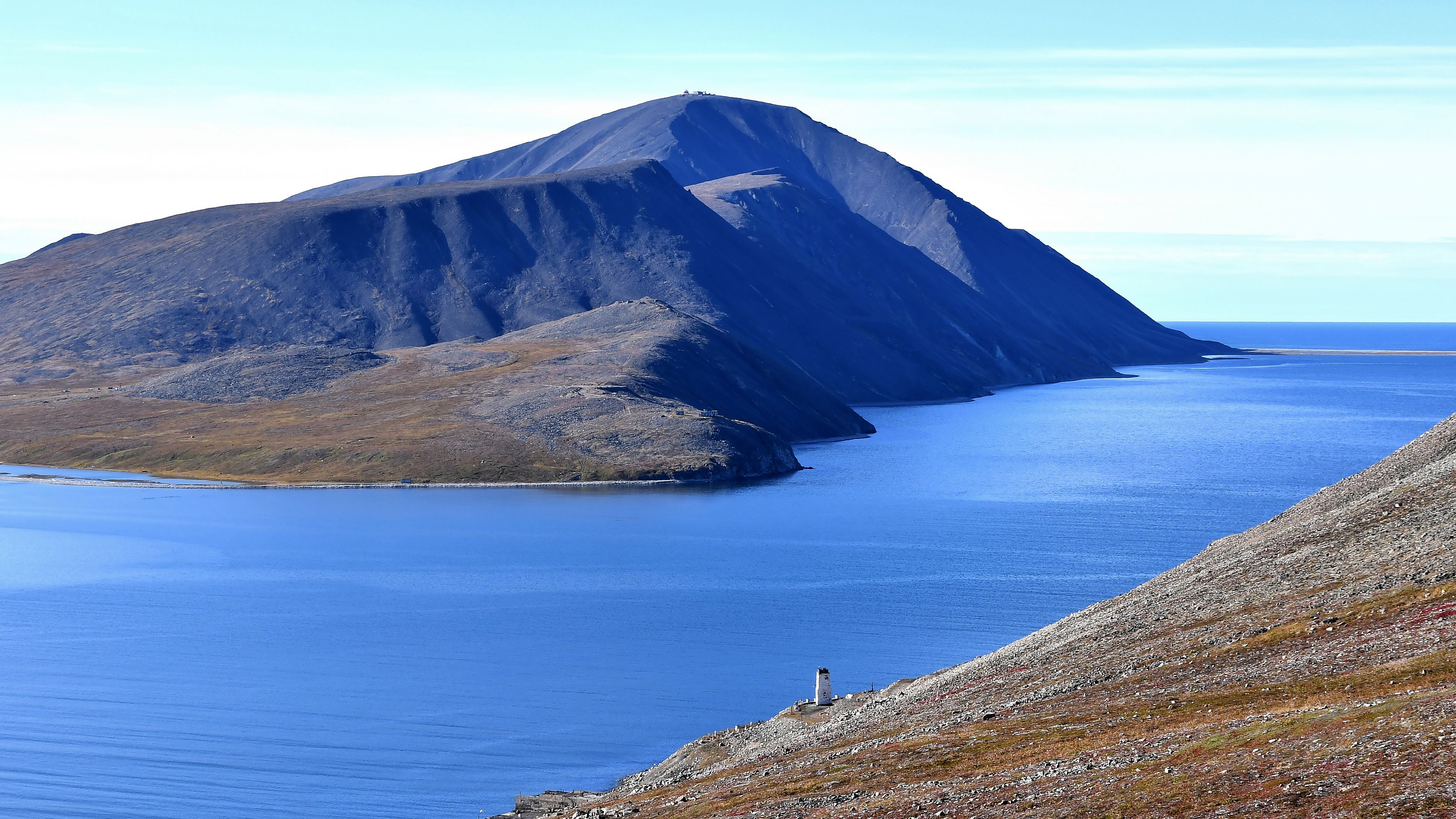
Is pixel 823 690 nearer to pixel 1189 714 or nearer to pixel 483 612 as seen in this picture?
pixel 1189 714

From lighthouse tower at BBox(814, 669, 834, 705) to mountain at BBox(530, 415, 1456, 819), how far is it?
46 cm

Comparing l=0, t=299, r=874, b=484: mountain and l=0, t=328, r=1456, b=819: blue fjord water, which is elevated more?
l=0, t=299, r=874, b=484: mountain

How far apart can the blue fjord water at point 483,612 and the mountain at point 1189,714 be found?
974cm

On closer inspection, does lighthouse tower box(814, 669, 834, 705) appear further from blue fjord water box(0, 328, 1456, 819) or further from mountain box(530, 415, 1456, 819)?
blue fjord water box(0, 328, 1456, 819)

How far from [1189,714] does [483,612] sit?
58.2 metres

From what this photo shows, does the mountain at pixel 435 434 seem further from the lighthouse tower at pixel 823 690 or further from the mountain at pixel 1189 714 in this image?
the mountain at pixel 1189 714

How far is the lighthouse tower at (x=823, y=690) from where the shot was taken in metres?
58.7

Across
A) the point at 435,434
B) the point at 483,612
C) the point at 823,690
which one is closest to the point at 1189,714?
the point at 823,690

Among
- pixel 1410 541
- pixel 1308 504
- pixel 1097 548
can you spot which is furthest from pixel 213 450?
pixel 1410 541

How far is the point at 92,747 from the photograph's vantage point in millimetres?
60375

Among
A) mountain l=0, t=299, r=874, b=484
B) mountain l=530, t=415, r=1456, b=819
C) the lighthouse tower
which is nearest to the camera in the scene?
mountain l=530, t=415, r=1456, b=819

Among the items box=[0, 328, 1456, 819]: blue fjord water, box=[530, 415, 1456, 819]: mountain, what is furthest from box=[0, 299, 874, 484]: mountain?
box=[530, 415, 1456, 819]: mountain

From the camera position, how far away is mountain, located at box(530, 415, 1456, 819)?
28.9 meters

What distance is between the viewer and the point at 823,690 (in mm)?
59250
